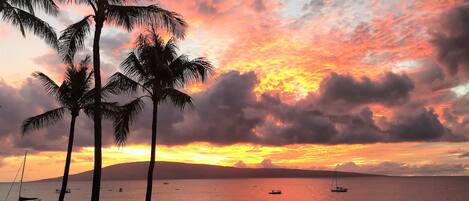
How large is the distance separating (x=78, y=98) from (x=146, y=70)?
6128 millimetres

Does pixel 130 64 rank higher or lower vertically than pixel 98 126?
higher

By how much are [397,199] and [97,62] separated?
158860 millimetres

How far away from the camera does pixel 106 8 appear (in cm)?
Answer: 1945

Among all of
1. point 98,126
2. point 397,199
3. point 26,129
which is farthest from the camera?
point 397,199

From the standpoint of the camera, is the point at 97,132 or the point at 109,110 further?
the point at 109,110

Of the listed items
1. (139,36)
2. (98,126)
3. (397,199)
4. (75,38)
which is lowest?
(397,199)

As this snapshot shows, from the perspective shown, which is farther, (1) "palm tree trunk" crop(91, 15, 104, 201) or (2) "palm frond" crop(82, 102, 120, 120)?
(2) "palm frond" crop(82, 102, 120, 120)

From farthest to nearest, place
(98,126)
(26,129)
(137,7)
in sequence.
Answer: (26,129), (137,7), (98,126)

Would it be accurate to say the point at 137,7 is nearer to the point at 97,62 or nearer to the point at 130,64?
the point at 97,62

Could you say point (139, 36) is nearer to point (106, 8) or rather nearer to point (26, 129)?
point (106, 8)

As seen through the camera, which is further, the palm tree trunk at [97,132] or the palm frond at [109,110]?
the palm frond at [109,110]

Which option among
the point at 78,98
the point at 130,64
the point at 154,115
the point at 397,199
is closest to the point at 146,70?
the point at 130,64

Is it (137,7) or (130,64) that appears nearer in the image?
(137,7)

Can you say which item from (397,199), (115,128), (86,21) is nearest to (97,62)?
(86,21)
